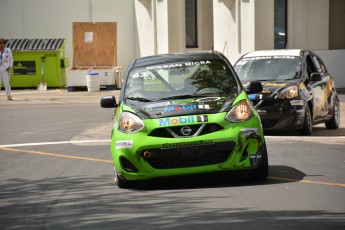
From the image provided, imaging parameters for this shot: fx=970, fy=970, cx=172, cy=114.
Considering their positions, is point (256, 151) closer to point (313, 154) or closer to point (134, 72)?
point (134, 72)

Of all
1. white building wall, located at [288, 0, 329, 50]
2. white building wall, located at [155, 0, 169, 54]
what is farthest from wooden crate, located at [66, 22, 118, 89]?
white building wall, located at [288, 0, 329, 50]

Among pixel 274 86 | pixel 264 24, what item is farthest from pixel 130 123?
pixel 264 24

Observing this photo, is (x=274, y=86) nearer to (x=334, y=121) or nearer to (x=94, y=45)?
(x=334, y=121)

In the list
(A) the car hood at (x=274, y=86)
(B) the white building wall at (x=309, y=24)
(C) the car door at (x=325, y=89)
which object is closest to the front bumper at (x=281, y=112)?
(A) the car hood at (x=274, y=86)

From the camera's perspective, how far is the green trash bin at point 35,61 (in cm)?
3284

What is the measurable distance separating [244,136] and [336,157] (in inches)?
124

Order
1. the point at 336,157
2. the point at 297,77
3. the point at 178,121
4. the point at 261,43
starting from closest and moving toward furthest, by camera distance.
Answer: the point at 178,121
the point at 336,157
the point at 297,77
the point at 261,43

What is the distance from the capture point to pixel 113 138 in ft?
36.0

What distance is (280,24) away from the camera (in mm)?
29891

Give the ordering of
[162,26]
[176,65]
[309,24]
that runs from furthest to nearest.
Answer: [162,26], [309,24], [176,65]

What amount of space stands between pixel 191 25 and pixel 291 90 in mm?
17774

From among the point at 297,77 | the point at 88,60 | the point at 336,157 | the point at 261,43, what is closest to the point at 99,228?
the point at 336,157

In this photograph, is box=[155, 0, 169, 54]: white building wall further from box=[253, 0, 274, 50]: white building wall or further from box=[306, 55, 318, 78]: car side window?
box=[306, 55, 318, 78]: car side window

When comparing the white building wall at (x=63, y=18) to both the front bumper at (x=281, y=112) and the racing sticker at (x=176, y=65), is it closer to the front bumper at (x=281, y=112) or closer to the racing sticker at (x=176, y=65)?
the front bumper at (x=281, y=112)
